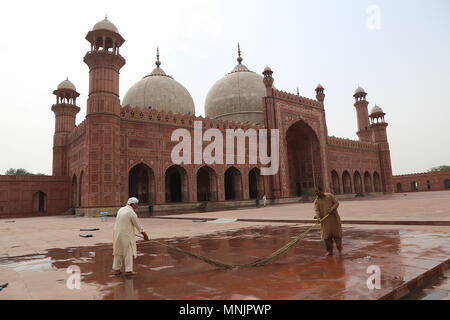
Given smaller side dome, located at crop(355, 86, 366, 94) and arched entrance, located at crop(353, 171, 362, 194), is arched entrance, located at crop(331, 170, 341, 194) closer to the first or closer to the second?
arched entrance, located at crop(353, 171, 362, 194)

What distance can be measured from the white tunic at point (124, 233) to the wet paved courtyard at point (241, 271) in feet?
1.05

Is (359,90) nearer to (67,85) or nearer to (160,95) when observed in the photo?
(160,95)

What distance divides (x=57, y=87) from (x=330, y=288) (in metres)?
27.0

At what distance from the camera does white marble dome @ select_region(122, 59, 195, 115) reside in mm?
25781

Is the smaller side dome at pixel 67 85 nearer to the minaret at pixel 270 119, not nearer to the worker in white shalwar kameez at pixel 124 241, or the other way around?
the minaret at pixel 270 119

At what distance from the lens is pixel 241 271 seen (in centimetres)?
343

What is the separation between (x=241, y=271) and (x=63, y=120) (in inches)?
982

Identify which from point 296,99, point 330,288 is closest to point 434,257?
point 330,288

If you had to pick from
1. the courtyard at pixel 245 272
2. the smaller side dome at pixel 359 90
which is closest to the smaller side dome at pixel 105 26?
the courtyard at pixel 245 272

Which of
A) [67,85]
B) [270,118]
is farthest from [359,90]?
[67,85]

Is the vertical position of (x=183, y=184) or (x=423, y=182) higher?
(x=183, y=184)

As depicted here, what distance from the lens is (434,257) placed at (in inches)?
143
